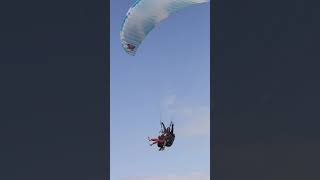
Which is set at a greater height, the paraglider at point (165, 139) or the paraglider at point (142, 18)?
the paraglider at point (142, 18)

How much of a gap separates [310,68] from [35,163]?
23.4 feet

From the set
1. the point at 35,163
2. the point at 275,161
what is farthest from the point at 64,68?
the point at 275,161

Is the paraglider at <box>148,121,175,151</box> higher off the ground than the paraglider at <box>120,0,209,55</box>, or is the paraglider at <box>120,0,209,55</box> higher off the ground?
the paraglider at <box>120,0,209,55</box>

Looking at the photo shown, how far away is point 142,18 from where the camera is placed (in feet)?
60.0

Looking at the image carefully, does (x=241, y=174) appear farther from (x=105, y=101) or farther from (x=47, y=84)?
(x=47, y=84)

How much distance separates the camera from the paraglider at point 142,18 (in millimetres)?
17750

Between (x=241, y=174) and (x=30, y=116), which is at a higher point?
(x=30, y=116)

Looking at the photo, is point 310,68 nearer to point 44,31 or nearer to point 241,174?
point 241,174

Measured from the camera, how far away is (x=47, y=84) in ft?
50.9

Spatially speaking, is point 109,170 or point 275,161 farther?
point 275,161

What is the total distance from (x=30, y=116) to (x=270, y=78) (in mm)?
6040

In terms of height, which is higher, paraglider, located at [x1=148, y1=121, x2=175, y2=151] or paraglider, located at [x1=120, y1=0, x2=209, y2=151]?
paraglider, located at [x1=120, y1=0, x2=209, y2=151]

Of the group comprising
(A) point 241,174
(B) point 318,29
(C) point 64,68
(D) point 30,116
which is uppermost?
(B) point 318,29

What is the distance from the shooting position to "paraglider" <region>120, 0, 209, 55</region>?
17750 mm
